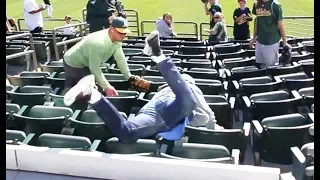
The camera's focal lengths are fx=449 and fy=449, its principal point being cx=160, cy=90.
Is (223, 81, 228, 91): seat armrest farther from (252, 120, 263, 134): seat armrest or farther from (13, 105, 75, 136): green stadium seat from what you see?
(13, 105, 75, 136): green stadium seat

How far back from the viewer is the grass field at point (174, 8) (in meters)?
14.2

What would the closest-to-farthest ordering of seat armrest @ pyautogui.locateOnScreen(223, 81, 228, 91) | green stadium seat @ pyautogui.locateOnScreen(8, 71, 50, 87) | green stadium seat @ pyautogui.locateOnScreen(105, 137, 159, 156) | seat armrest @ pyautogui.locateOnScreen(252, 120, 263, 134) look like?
1. green stadium seat @ pyautogui.locateOnScreen(105, 137, 159, 156)
2. seat armrest @ pyautogui.locateOnScreen(252, 120, 263, 134)
3. seat armrest @ pyautogui.locateOnScreen(223, 81, 228, 91)
4. green stadium seat @ pyautogui.locateOnScreen(8, 71, 50, 87)

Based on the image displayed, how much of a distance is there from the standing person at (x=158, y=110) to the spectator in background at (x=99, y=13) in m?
3.87

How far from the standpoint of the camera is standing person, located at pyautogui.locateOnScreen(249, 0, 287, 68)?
5375 millimetres

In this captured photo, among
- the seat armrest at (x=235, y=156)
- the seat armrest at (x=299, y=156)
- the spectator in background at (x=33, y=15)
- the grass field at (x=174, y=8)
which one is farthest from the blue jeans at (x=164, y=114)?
the grass field at (x=174, y=8)

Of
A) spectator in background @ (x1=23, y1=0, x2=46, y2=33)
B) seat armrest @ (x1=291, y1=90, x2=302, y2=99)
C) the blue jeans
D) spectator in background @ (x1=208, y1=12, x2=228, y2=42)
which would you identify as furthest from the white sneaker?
spectator in background @ (x1=23, y1=0, x2=46, y2=33)

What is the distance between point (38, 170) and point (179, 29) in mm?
9901

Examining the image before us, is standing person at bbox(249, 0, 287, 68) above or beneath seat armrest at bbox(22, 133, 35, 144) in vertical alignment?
above

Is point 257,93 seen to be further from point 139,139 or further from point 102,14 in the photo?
point 102,14

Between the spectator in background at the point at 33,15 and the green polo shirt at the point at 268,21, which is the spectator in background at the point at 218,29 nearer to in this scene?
the green polo shirt at the point at 268,21

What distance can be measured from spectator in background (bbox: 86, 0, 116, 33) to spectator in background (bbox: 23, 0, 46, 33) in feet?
5.58

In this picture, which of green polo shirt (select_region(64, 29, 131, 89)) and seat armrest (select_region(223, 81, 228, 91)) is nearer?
green polo shirt (select_region(64, 29, 131, 89))

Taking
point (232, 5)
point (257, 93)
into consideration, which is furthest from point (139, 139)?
point (232, 5)

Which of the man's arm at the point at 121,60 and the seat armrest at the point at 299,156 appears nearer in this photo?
the seat armrest at the point at 299,156
